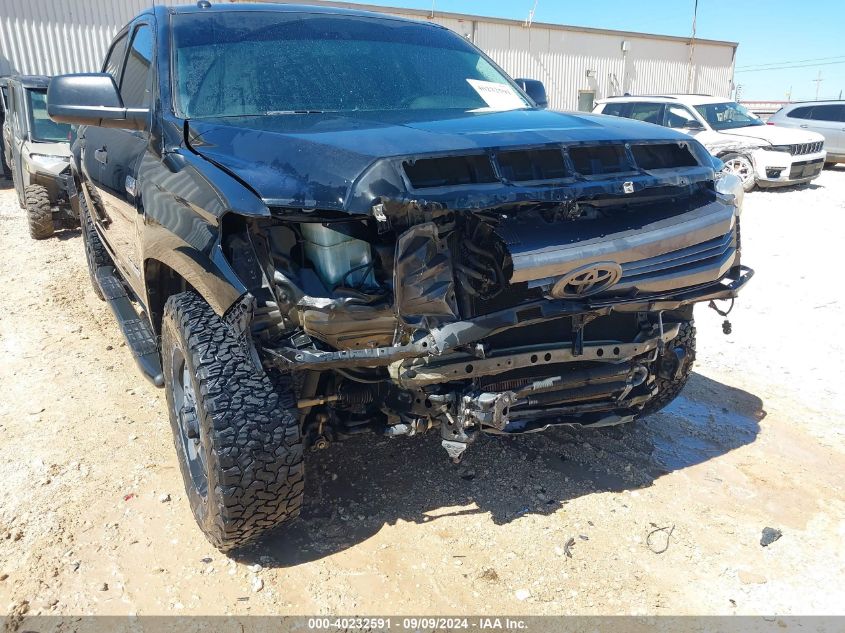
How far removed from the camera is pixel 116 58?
452 centimetres

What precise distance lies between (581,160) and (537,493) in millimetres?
1551

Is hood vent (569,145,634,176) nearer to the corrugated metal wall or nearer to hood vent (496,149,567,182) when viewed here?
hood vent (496,149,567,182)

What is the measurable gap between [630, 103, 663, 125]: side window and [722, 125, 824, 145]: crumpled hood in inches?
47.2

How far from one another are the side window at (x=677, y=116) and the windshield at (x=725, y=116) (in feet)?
0.83

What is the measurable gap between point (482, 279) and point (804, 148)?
39.3 feet

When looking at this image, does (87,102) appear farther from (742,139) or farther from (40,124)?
(742,139)

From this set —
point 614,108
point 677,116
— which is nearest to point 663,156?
point 677,116

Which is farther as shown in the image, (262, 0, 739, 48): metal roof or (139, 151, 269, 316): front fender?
(262, 0, 739, 48): metal roof

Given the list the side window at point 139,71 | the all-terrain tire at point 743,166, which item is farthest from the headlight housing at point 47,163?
the all-terrain tire at point 743,166

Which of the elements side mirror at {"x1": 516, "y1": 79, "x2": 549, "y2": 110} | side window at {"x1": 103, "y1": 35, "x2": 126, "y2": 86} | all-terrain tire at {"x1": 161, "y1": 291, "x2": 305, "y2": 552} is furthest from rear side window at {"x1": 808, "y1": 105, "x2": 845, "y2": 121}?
all-terrain tire at {"x1": 161, "y1": 291, "x2": 305, "y2": 552}

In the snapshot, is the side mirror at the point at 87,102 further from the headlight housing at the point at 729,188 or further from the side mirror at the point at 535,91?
the headlight housing at the point at 729,188

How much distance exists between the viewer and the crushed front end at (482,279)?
7.32ft

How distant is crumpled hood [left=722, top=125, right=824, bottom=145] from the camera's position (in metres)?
11.9

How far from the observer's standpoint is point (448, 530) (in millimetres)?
2877
